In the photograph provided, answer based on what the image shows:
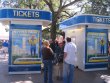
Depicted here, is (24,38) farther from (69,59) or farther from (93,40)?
(69,59)

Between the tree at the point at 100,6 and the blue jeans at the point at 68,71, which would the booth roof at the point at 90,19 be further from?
the tree at the point at 100,6

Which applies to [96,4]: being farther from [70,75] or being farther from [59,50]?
[70,75]

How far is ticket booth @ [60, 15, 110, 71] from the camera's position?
1365cm

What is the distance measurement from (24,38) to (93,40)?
3787mm

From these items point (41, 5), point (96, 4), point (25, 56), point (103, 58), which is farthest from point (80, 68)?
point (41, 5)

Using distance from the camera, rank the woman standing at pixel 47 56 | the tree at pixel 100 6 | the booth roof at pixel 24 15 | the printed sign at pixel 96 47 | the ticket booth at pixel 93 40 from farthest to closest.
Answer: the tree at pixel 100 6 < the printed sign at pixel 96 47 < the ticket booth at pixel 93 40 < the booth roof at pixel 24 15 < the woman standing at pixel 47 56

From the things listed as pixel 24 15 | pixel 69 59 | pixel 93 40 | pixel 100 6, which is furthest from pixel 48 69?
pixel 100 6

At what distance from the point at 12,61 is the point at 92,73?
4033mm

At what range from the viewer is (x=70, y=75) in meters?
9.66

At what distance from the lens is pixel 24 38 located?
1278cm

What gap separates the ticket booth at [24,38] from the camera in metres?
12.5

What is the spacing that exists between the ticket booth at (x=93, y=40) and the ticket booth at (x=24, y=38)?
209cm

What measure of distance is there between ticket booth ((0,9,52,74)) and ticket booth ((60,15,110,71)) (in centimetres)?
209

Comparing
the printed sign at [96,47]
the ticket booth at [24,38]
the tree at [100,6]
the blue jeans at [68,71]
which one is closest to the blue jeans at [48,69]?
the blue jeans at [68,71]
